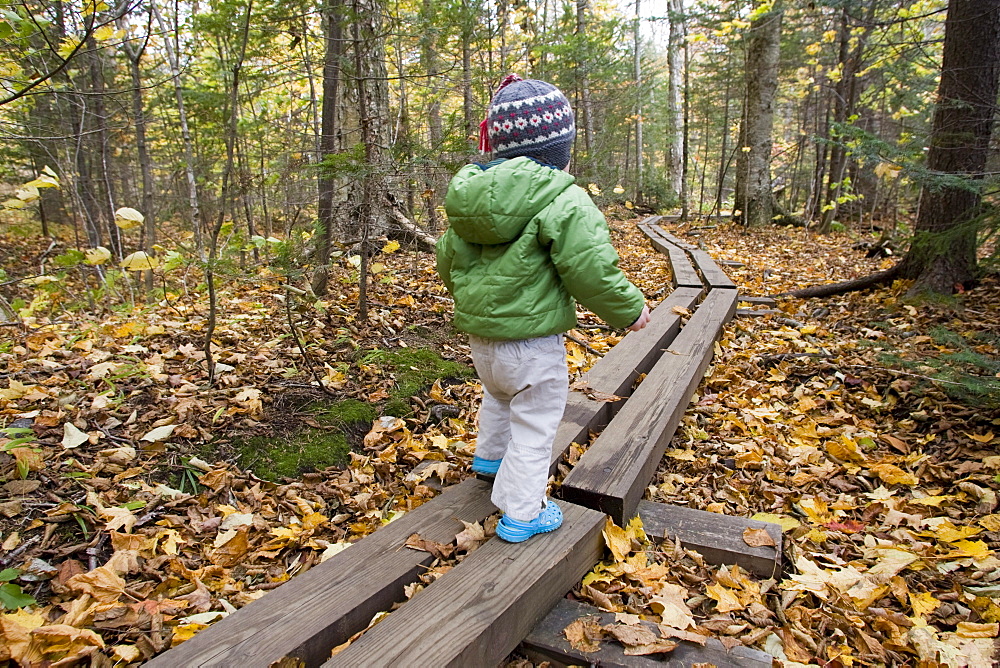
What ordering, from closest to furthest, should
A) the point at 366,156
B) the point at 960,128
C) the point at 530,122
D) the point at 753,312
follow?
the point at 530,122 < the point at 366,156 < the point at 960,128 < the point at 753,312

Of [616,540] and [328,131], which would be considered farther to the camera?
[328,131]

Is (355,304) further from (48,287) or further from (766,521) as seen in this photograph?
(766,521)

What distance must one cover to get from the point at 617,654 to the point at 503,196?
1.61 meters

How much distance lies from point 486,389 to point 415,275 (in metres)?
4.06

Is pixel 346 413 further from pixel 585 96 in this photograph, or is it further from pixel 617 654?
pixel 585 96

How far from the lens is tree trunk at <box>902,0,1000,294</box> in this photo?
15.7 ft

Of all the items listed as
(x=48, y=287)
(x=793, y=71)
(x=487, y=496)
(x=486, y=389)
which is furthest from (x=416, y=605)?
(x=793, y=71)

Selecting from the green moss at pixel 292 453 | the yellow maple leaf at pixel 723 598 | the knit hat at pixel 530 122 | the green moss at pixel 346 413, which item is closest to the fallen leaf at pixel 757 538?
the yellow maple leaf at pixel 723 598

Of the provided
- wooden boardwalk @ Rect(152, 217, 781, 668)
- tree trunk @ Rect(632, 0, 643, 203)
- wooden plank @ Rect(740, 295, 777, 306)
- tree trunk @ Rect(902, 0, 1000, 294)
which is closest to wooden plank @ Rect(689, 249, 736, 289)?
wooden plank @ Rect(740, 295, 777, 306)

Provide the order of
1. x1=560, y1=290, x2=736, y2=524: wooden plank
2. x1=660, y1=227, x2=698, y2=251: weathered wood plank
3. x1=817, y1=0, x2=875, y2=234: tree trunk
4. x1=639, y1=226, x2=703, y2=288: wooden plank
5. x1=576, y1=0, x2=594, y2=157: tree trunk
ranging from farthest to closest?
1. x1=576, y1=0, x2=594, y2=157: tree trunk
2. x1=817, y1=0, x2=875, y2=234: tree trunk
3. x1=660, y1=227, x2=698, y2=251: weathered wood plank
4. x1=639, y1=226, x2=703, y2=288: wooden plank
5. x1=560, y1=290, x2=736, y2=524: wooden plank

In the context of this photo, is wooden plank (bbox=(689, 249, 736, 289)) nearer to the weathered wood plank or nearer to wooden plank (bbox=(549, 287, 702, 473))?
the weathered wood plank

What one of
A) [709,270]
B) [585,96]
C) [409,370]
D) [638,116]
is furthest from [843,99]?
[409,370]

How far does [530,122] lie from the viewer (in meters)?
2.06

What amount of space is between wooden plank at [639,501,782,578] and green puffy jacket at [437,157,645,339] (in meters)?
1.01
